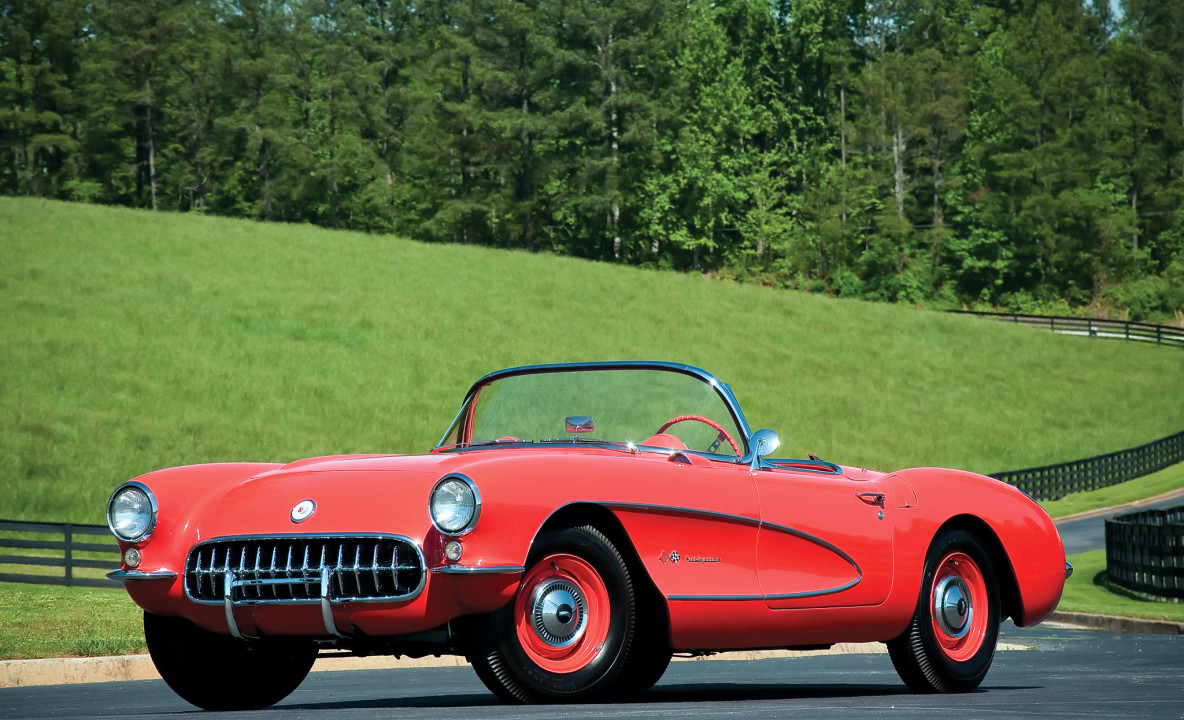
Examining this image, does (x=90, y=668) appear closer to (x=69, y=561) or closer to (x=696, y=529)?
(x=696, y=529)

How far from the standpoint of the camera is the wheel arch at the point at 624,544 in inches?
243

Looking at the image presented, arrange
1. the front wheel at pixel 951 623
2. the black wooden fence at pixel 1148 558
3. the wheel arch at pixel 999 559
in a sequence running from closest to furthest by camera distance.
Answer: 1. the front wheel at pixel 951 623
2. the wheel arch at pixel 999 559
3. the black wooden fence at pixel 1148 558

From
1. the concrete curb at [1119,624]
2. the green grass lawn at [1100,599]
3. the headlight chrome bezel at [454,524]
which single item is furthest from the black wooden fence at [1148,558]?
the headlight chrome bezel at [454,524]

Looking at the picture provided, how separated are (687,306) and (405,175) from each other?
3430cm

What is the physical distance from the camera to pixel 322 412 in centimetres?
3650

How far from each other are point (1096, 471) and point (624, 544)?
3540 cm

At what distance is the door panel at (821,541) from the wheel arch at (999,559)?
2.30 ft

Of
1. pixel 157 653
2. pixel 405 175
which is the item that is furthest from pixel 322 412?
pixel 405 175

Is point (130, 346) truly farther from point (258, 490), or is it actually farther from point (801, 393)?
point (258, 490)

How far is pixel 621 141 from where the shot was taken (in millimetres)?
79062

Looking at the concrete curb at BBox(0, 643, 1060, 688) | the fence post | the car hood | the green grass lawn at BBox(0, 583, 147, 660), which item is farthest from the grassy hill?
the car hood

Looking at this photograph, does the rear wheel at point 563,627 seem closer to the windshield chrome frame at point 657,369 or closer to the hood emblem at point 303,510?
the hood emblem at point 303,510

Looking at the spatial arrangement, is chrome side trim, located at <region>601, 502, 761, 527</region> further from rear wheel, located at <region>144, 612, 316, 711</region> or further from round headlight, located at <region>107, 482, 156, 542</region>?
round headlight, located at <region>107, 482, 156, 542</region>

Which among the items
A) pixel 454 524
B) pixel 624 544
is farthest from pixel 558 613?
pixel 454 524
